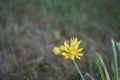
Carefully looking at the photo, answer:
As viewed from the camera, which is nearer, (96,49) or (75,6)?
(96,49)

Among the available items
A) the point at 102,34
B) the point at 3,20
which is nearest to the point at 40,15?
the point at 3,20

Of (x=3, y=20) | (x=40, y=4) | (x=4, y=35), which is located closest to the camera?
(x=4, y=35)

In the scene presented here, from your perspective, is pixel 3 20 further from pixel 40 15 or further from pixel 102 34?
pixel 102 34

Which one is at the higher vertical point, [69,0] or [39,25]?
[69,0]

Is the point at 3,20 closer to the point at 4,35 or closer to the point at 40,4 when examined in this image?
the point at 4,35

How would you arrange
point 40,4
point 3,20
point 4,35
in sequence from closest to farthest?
point 4,35 → point 3,20 → point 40,4

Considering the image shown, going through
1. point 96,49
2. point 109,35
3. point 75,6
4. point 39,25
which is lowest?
point 96,49

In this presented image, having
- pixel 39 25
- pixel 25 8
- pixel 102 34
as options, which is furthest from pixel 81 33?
pixel 25 8
